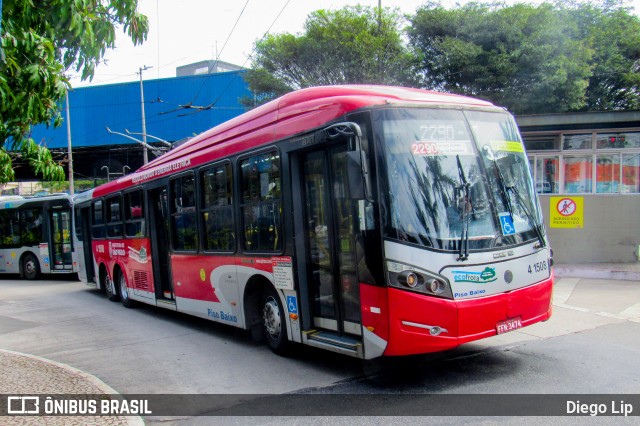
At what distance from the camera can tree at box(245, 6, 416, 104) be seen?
915 inches

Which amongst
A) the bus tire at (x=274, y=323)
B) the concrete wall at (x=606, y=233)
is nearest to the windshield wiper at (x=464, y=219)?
the bus tire at (x=274, y=323)

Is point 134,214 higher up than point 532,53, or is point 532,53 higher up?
point 532,53

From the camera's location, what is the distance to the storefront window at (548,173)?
16625 mm

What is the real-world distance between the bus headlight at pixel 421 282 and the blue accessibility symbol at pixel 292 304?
1.82 meters

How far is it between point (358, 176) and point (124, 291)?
10.0 m

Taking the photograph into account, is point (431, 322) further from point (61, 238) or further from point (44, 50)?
point (61, 238)

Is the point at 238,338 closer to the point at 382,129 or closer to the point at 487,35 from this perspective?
the point at 382,129

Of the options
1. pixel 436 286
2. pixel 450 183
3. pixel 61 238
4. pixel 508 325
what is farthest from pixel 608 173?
pixel 61 238

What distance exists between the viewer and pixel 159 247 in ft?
38.2

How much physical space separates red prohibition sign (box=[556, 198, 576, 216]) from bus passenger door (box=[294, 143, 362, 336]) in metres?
11.2

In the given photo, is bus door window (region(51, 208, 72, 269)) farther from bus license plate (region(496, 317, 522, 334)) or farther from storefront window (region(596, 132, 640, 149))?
bus license plate (region(496, 317, 522, 334))

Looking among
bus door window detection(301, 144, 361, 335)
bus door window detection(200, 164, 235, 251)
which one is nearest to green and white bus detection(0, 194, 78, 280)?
bus door window detection(200, 164, 235, 251)

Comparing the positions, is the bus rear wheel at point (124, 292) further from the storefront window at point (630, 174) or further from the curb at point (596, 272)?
the storefront window at point (630, 174)

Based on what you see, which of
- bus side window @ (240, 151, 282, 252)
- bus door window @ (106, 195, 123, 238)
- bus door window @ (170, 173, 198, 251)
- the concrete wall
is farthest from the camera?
the concrete wall
